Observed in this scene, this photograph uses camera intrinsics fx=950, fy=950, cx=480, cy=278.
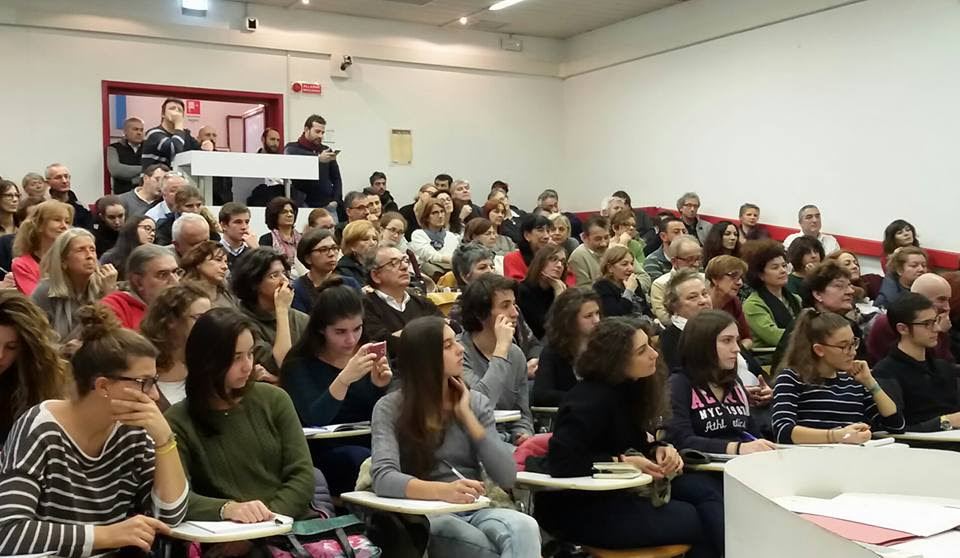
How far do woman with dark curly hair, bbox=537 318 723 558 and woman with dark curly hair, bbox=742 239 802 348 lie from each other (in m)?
2.21

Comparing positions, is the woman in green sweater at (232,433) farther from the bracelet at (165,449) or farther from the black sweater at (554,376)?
the black sweater at (554,376)

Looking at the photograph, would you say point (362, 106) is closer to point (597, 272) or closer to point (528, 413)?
point (597, 272)

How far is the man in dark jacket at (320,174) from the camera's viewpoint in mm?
9891

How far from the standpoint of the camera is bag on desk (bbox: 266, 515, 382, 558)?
2729 millimetres

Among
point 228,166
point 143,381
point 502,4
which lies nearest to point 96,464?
point 143,381

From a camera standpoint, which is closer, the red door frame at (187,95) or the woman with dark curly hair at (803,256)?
the woman with dark curly hair at (803,256)

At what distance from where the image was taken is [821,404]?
3.94 metres

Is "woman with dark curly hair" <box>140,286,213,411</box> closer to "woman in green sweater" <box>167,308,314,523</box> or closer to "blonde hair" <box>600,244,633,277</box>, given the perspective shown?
"woman in green sweater" <box>167,308,314,523</box>

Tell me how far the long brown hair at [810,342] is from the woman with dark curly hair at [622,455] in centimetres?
70

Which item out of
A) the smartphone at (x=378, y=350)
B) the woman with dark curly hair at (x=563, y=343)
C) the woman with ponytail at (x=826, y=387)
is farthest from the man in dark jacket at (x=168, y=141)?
the woman with ponytail at (x=826, y=387)

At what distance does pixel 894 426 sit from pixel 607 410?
4.63ft

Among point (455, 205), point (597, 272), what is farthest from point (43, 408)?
point (455, 205)

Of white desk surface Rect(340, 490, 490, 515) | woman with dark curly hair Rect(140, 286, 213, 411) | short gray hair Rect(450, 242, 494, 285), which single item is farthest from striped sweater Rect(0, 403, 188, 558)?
short gray hair Rect(450, 242, 494, 285)

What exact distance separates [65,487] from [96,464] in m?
0.09
